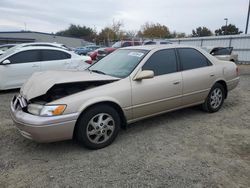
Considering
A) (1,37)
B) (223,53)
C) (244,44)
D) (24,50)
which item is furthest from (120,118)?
(1,37)

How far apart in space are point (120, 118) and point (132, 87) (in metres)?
0.56

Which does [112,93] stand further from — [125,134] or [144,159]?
[144,159]

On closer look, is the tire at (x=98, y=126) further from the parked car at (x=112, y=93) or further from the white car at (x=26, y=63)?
the white car at (x=26, y=63)

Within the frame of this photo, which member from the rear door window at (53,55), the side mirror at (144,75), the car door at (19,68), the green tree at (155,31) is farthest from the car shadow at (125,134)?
the green tree at (155,31)

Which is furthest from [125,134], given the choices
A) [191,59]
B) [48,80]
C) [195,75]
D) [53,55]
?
[53,55]

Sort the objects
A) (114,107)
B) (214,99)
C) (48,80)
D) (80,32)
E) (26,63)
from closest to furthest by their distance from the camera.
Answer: (48,80) < (114,107) < (214,99) < (26,63) < (80,32)

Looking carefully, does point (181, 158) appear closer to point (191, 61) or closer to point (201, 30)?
point (191, 61)

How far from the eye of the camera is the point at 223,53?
1573cm

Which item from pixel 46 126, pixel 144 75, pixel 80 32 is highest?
pixel 80 32

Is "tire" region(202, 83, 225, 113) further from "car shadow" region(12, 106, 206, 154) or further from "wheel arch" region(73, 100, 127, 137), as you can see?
"wheel arch" region(73, 100, 127, 137)

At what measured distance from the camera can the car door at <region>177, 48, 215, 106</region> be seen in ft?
16.2

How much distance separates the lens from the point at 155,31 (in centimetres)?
6200

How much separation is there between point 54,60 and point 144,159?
6034 millimetres

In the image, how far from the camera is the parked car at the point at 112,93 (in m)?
3.51
